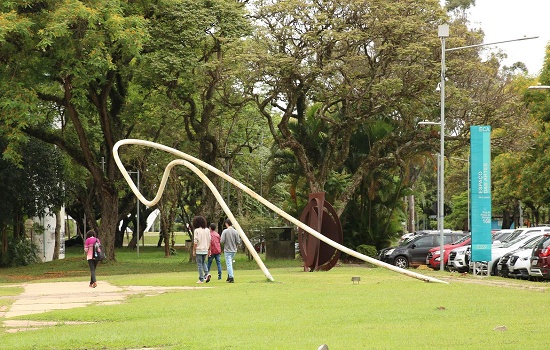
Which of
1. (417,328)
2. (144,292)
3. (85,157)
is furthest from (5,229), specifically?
(417,328)

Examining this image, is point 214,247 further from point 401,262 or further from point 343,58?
point 401,262

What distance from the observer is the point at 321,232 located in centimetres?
3036

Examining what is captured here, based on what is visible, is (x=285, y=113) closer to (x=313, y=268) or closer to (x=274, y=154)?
(x=274, y=154)

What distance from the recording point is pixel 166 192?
1991 inches

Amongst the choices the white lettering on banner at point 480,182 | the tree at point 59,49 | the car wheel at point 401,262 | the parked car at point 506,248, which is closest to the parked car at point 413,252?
the car wheel at point 401,262

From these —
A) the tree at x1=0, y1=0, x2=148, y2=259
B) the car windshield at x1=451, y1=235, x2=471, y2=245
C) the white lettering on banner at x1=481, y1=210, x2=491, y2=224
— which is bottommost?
the car windshield at x1=451, y1=235, x2=471, y2=245

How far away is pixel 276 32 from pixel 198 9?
3181 millimetres

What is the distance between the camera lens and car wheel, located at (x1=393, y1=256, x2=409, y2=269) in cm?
3681

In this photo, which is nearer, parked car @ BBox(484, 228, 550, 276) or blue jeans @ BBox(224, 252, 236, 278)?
blue jeans @ BBox(224, 252, 236, 278)

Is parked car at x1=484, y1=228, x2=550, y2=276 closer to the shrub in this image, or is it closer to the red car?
the red car

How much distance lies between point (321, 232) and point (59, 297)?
11.2m

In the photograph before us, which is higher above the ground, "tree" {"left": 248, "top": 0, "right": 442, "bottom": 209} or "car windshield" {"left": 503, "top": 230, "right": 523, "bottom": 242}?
"tree" {"left": 248, "top": 0, "right": 442, "bottom": 209}

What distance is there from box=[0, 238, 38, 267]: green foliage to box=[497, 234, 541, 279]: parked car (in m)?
24.2

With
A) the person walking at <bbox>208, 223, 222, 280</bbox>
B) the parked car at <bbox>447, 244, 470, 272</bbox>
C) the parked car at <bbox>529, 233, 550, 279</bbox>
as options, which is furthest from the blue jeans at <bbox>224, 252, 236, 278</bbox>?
the parked car at <bbox>447, 244, 470, 272</bbox>
